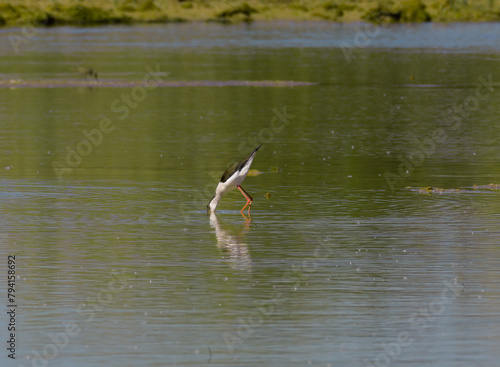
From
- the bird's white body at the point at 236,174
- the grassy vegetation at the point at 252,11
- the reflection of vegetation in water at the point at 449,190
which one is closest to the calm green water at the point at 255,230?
the reflection of vegetation in water at the point at 449,190

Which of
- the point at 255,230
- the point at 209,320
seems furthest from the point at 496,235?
the point at 209,320

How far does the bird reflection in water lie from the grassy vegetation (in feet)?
282

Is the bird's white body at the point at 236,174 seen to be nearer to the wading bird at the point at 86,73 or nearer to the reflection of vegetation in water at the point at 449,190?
the reflection of vegetation in water at the point at 449,190

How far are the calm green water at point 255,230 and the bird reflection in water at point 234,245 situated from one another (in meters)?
0.04

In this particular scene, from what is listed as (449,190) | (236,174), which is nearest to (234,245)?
(236,174)

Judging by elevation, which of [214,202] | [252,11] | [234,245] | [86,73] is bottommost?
[252,11]

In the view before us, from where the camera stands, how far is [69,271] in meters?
14.8

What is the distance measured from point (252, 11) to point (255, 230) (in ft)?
314

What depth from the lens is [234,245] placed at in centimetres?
1655

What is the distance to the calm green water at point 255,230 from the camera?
11.9 metres

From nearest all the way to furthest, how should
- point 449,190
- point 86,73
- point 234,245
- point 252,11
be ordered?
1. point 234,245
2. point 449,190
3. point 86,73
4. point 252,11

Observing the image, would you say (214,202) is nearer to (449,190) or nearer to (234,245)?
(234,245)

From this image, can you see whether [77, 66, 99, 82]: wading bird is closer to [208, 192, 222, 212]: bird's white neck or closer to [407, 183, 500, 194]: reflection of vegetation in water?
[407, 183, 500, 194]: reflection of vegetation in water

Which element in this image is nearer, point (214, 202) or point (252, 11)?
point (214, 202)
